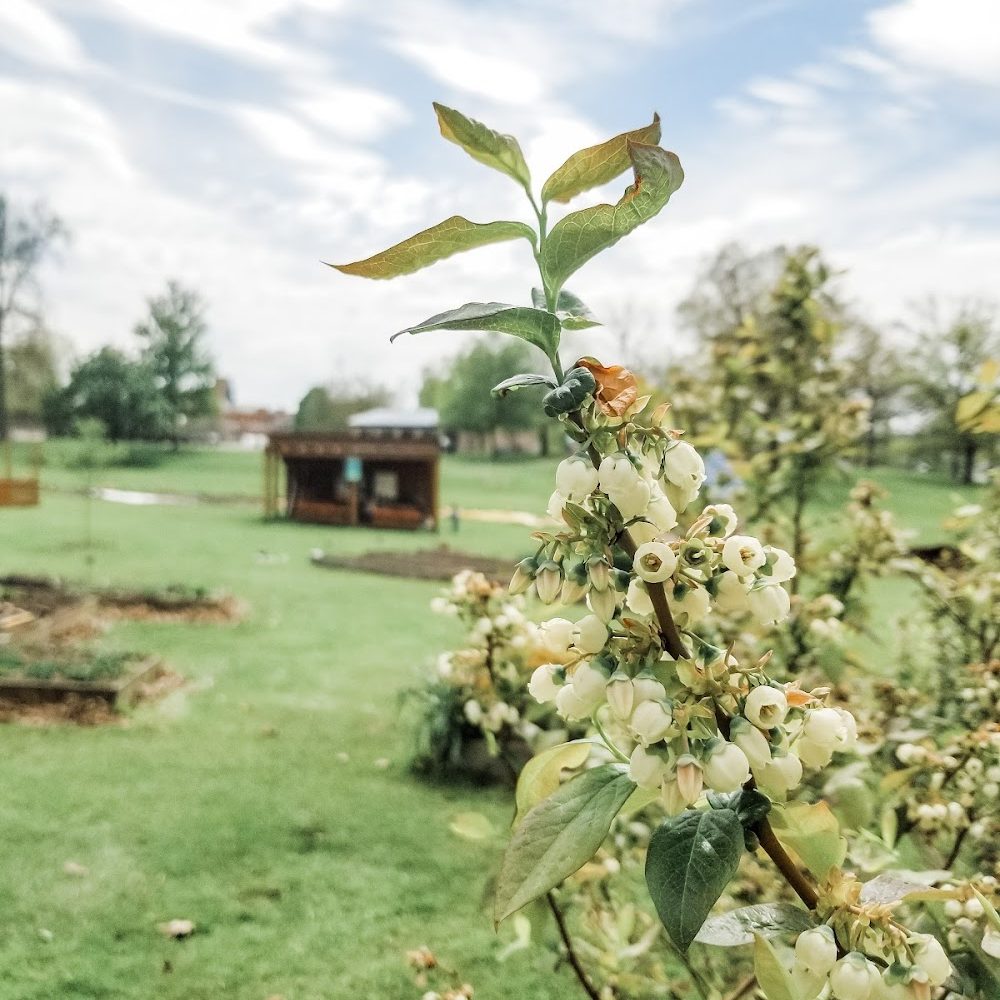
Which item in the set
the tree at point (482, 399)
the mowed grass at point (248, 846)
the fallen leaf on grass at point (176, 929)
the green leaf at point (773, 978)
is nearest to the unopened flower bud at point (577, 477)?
the green leaf at point (773, 978)

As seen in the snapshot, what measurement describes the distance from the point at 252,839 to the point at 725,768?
1.88m

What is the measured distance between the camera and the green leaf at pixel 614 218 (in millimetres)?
325

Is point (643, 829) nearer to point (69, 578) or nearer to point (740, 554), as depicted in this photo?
point (740, 554)

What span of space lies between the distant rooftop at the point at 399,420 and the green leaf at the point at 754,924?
9539 mm

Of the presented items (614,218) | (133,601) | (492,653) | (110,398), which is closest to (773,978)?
(614,218)

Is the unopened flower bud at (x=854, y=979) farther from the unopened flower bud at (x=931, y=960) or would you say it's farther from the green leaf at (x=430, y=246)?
the green leaf at (x=430, y=246)

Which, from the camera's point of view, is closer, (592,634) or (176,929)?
(592,634)

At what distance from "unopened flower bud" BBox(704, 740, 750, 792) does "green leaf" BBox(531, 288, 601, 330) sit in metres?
0.20

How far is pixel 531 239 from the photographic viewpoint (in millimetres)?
380

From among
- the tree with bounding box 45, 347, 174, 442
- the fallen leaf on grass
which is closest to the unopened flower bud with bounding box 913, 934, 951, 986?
the fallen leaf on grass

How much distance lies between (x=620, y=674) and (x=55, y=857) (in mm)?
1949

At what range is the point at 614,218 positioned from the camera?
1.13 ft

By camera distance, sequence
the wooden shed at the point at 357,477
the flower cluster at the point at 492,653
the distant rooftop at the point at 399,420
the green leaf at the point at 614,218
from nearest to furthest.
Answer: the green leaf at the point at 614,218 < the flower cluster at the point at 492,653 < the wooden shed at the point at 357,477 < the distant rooftop at the point at 399,420

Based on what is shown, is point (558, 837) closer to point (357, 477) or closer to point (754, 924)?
point (754, 924)
